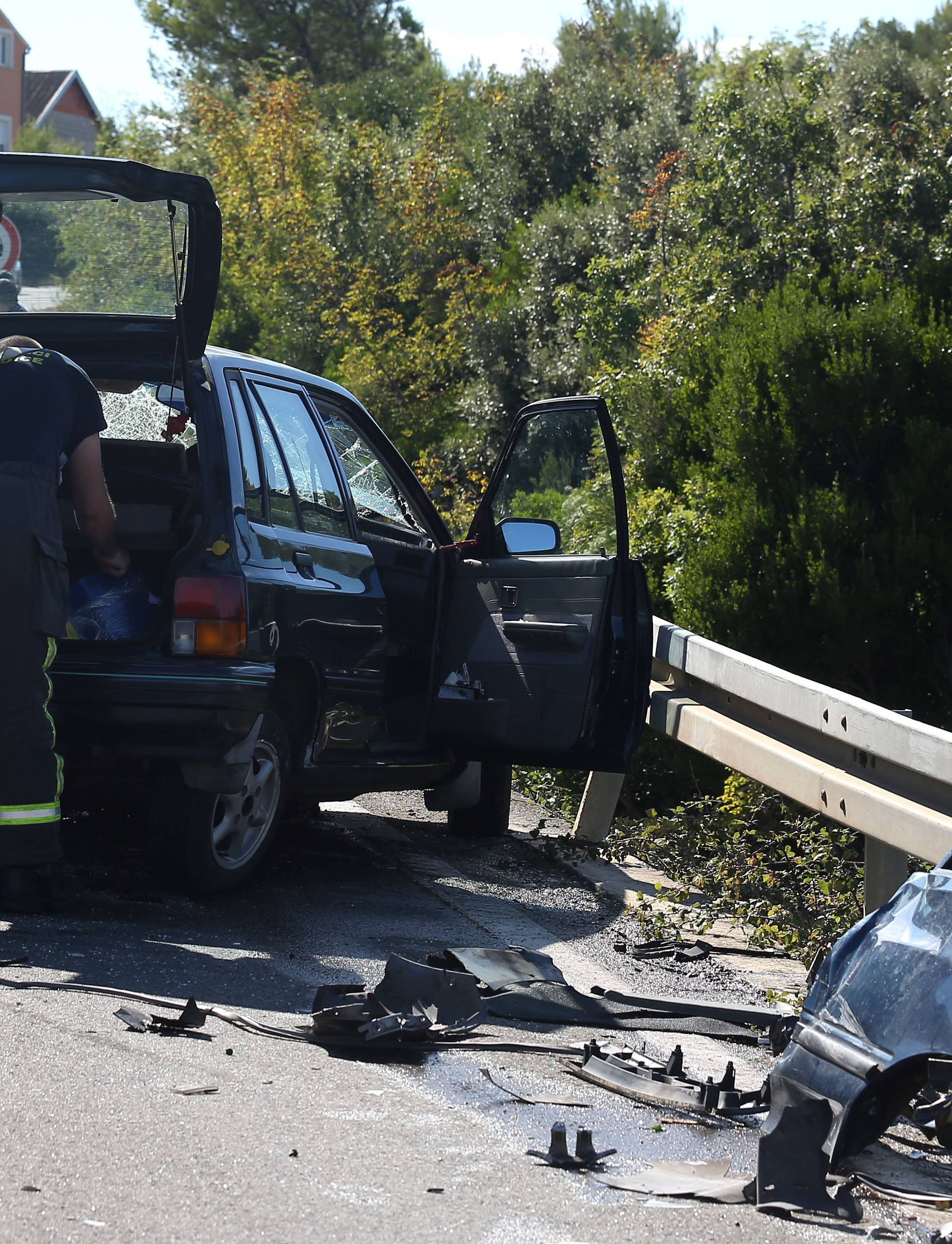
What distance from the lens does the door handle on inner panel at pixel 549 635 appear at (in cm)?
701

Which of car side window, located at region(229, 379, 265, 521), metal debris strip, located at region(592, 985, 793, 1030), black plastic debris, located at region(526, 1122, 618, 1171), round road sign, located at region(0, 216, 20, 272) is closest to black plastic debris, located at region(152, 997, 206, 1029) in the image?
black plastic debris, located at region(526, 1122, 618, 1171)

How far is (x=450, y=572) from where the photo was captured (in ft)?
24.4

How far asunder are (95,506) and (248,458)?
60cm

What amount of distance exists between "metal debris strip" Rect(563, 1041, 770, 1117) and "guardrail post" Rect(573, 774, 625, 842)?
3563 mm

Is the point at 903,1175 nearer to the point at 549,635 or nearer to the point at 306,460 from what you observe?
the point at 549,635

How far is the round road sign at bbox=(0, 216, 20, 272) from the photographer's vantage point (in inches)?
250

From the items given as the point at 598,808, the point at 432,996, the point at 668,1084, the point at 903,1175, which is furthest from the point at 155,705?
the point at 903,1175

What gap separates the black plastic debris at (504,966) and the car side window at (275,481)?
6.27ft

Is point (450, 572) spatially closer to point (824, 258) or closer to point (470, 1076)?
point (470, 1076)

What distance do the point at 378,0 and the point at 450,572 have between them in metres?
50.2

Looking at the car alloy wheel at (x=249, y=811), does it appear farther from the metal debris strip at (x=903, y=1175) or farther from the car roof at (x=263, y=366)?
the metal debris strip at (x=903, y=1175)

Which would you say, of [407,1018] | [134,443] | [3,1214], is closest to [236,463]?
[134,443]

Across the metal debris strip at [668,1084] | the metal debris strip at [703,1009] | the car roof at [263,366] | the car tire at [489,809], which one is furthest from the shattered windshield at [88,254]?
the metal debris strip at [668,1084]

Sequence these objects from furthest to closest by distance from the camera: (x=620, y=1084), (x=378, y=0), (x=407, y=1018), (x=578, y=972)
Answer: (x=378, y=0)
(x=578, y=972)
(x=407, y=1018)
(x=620, y=1084)
